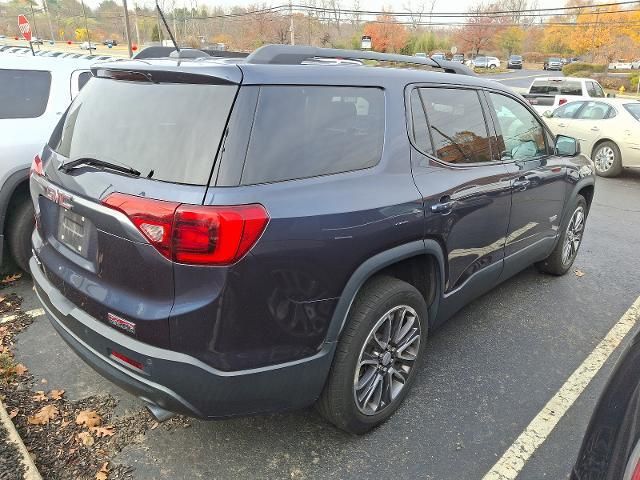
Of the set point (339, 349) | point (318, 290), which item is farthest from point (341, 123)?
point (339, 349)

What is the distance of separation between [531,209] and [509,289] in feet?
3.37

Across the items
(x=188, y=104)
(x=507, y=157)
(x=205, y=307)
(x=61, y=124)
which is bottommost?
(x=205, y=307)

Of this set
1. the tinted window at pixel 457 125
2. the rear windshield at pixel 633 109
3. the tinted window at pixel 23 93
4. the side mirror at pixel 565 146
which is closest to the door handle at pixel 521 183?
the tinted window at pixel 457 125

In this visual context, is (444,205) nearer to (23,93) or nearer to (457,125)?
A: (457,125)

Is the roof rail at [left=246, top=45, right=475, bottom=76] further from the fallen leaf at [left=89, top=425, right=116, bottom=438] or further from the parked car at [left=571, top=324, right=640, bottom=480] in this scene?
the fallen leaf at [left=89, top=425, right=116, bottom=438]

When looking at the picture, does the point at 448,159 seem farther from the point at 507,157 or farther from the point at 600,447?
the point at 600,447

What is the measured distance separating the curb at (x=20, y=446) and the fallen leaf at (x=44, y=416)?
0.12 m

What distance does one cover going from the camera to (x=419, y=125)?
275 cm

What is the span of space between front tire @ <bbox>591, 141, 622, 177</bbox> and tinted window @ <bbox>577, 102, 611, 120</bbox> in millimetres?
596

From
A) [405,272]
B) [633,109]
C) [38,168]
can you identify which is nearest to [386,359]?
[405,272]

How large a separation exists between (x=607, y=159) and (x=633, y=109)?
3.47 feet

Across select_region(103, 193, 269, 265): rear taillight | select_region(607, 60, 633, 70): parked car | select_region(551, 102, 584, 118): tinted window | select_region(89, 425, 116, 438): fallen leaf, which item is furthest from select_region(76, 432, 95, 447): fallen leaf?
select_region(607, 60, 633, 70): parked car

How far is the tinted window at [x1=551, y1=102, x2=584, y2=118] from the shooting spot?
35.1 ft

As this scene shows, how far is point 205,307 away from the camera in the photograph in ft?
6.22
